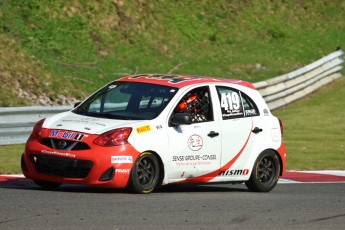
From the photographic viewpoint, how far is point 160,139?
1217 centimetres

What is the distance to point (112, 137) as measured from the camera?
1180 cm

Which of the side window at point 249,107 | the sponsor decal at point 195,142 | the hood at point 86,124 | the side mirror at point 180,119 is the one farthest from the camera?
the side window at point 249,107

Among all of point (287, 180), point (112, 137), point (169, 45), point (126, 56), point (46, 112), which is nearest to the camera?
point (112, 137)

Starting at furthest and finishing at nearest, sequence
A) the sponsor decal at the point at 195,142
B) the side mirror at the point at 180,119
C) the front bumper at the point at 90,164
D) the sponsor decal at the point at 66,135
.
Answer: the sponsor decal at the point at 195,142 < the side mirror at the point at 180,119 < the sponsor decal at the point at 66,135 < the front bumper at the point at 90,164

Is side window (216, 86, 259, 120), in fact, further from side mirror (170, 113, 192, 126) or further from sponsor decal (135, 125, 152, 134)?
sponsor decal (135, 125, 152, 134)

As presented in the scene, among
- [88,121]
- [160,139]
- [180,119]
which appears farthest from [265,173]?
[88,121]

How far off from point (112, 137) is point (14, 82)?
10325 mm

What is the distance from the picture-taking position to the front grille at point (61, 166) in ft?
38.3

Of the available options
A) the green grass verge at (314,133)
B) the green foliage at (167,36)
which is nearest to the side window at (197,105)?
the green grass verge at (314,133)

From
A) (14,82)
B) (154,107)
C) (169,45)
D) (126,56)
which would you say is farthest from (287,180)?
(169,45)

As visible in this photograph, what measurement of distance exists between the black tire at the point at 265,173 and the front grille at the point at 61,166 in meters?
2.70

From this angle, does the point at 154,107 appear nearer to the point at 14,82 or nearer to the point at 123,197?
the point at 123,197

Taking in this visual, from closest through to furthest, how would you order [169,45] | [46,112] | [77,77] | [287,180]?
[287,180], [46,112], [77,77], [169,45]

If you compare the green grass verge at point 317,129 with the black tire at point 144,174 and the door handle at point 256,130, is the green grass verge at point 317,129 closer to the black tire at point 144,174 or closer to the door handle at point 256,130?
the door handle at point 256,130
